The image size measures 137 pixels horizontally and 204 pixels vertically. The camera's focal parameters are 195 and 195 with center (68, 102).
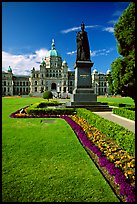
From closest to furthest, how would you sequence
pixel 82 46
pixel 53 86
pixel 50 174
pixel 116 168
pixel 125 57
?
1. pixel 50 174
2. pixel 116 168
3. pixel 125 57
4. pixel 82 46
5. pixel 53 86

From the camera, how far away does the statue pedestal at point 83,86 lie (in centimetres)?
2250

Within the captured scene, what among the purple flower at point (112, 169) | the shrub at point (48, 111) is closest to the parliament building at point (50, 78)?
the shrub at point (48, 111)

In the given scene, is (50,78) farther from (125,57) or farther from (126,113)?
(126,113)

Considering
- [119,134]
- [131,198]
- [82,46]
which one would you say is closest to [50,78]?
[82,46]

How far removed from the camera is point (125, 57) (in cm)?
1648

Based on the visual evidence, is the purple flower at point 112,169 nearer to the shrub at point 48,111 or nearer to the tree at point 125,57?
the tree at point 125,57

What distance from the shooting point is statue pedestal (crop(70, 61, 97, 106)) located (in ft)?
73.8

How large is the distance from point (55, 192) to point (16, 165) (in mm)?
1948

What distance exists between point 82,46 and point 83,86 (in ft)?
17.4

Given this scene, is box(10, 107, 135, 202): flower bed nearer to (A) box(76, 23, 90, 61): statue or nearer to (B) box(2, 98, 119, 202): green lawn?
(B) box(2, 98, 119, 202): green lawn

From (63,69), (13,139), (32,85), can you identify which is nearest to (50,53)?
(63,69)

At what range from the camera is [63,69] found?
112 metres

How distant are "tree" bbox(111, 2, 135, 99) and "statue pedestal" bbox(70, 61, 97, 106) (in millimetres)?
5823

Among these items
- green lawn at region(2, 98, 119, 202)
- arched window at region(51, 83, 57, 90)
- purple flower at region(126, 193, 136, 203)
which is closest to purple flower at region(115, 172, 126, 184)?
green lawn at region(2, 98, 119, 202)
